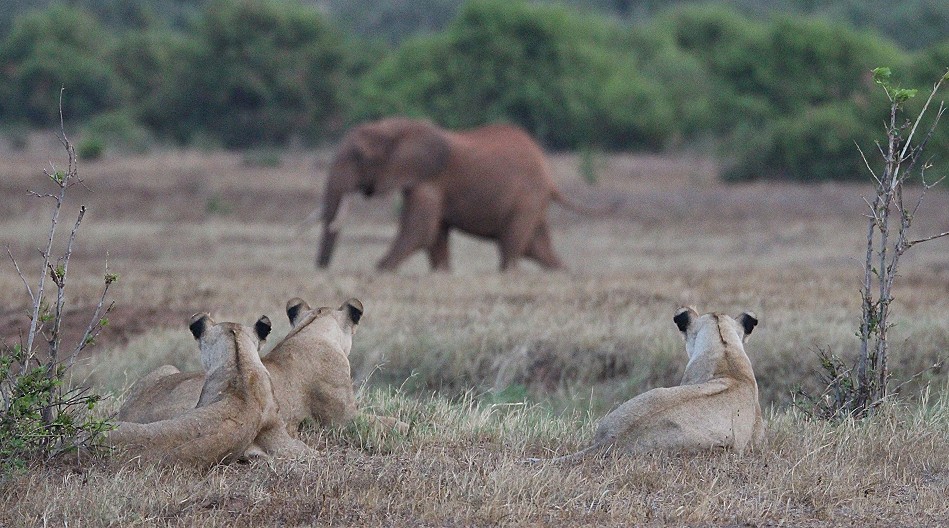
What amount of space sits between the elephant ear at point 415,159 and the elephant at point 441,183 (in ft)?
0.04

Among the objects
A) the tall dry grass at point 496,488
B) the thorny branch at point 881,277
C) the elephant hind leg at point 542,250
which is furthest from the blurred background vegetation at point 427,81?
the tall dry grass at point 496,488

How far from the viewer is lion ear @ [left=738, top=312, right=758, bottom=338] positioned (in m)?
7.36

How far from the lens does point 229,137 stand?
139 feet

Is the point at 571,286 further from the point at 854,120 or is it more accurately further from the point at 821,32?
the point at 821,32

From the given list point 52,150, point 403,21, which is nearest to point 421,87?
point 52,150

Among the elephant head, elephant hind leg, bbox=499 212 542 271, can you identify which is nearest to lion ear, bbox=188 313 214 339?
the elephant head

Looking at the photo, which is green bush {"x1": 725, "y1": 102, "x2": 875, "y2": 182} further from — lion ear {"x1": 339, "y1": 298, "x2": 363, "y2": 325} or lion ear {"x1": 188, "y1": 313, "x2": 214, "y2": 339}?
lion ear {"x1": 188, "y1": 313, "x2": 214, "y2": 339}

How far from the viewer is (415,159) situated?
17.4 m

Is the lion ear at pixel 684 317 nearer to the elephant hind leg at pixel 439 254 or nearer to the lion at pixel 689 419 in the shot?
the lion at pixel 689 419

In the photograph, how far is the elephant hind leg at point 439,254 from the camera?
17500 mm

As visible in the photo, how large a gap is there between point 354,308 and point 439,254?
1028 cm

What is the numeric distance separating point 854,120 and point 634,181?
5013 millimetres

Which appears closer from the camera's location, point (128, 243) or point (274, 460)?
point (274, 460)

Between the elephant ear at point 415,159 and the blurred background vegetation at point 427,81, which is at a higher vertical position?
the blurred background vegetation at point 427,81
